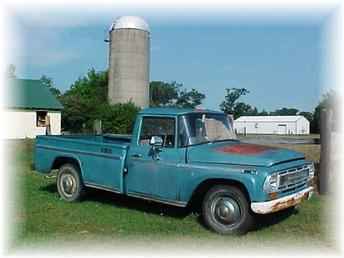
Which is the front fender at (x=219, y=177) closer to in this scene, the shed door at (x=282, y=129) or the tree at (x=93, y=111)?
the tree at (x=93, y=111)

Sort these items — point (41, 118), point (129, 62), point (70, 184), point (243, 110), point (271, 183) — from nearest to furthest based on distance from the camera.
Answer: point (271, 183)
point (70, 184)
point (129, 62)
point (41, 118)
point (243, 110)

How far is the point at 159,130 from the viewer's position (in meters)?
7.60

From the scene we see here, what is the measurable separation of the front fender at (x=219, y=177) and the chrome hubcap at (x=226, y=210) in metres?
0.33

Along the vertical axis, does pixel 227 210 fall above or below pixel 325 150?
below

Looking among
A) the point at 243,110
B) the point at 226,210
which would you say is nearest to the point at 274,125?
the point at 243,110

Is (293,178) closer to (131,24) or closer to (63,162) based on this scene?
(63,162)

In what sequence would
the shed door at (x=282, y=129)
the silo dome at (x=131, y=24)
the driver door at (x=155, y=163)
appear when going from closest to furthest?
the driver door at (x=155, y=163), the silo dome at (x=131, y=24), the shed door at (x=282, y=129)

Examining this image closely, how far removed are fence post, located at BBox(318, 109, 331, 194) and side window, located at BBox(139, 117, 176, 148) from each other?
4.01 m

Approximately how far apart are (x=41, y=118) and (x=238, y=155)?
115 ft

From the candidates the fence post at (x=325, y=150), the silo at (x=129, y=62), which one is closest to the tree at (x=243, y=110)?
the silo at (x=129, y=62)

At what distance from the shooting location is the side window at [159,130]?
7.32 m

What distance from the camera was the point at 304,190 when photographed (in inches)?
280

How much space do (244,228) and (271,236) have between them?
15.9 inches

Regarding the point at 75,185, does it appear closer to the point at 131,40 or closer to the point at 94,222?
the point at 94,222
